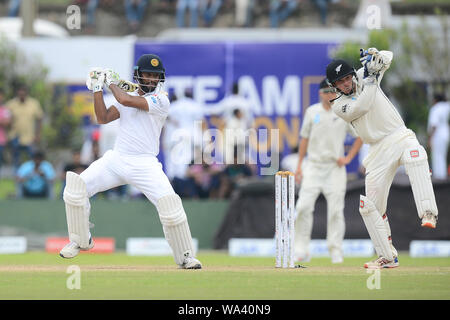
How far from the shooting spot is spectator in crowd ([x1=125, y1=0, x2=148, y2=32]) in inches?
1060

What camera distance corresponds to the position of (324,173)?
13070 millimetres

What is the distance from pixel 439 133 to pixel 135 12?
1095cm

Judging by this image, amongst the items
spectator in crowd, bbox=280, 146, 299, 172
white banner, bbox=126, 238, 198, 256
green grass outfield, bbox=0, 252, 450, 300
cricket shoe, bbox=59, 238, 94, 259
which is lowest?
white banner, bbox=126, 238, 198, 256

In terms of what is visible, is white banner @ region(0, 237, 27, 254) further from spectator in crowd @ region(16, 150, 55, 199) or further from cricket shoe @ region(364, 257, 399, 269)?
cricket shoe @ region(364, 257, 399, 269)

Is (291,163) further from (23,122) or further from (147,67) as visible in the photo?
(147,67)

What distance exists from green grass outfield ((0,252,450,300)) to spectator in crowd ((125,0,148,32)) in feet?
54.4

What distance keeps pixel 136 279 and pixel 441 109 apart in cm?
1066

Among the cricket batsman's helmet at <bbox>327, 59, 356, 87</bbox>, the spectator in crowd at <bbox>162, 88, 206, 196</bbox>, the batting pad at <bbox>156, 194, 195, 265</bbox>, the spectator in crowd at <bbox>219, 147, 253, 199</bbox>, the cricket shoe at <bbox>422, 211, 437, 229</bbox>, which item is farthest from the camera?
the spectator in crowd at <bbox>162, 88, 206, 196</bbox>

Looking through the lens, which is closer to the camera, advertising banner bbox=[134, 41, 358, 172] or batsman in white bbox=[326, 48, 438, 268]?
batsman in white bbox=[326, 48, 438, 268]

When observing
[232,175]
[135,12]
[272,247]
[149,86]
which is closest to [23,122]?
[232,175]

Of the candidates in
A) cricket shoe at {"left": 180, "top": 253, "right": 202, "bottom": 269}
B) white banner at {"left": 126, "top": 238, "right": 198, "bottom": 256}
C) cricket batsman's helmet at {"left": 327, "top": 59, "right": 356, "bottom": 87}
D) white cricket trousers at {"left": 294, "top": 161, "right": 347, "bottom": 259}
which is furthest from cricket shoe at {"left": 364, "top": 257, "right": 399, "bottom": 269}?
white banner at {"left": 126, "top": 238, "right": 198, "bottom": 256}
